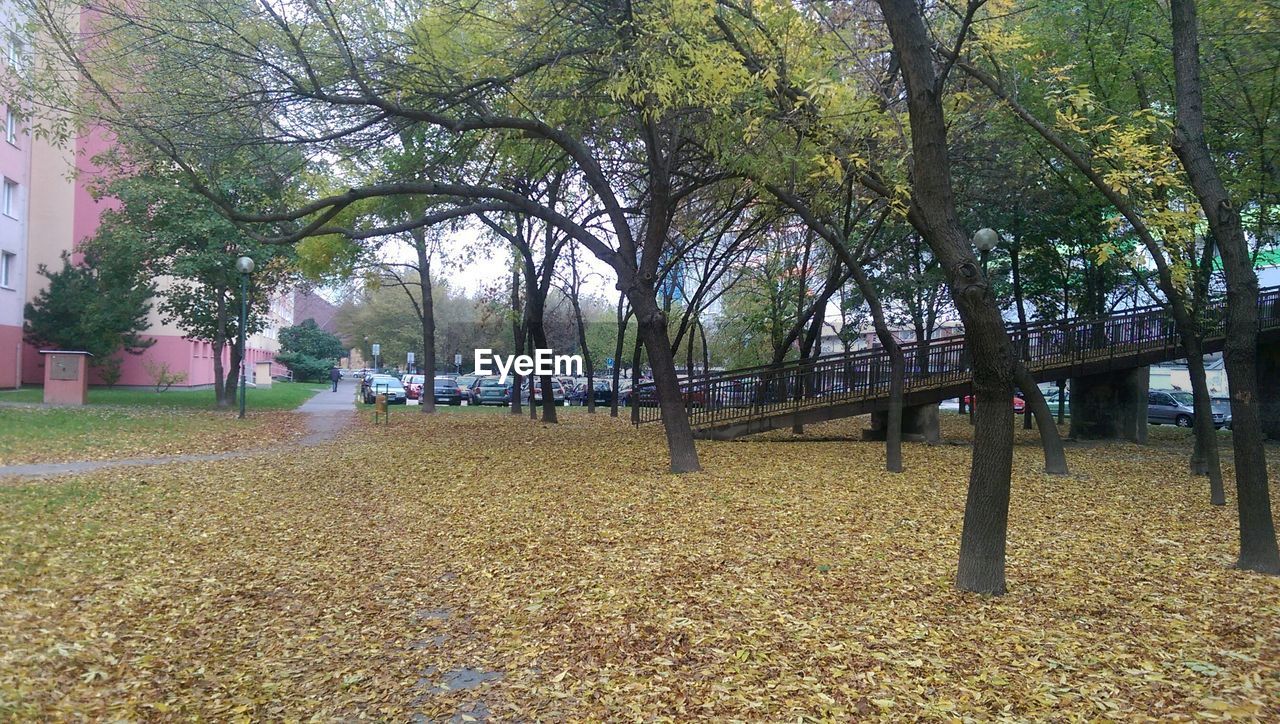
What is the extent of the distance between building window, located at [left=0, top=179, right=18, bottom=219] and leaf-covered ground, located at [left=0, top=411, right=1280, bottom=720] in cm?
2385

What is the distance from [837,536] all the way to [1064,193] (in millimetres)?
12663

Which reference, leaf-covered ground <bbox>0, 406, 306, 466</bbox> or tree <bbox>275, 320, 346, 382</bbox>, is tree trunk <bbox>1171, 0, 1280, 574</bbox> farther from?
tree <bbox>275, 320, 346, 382</bbox>

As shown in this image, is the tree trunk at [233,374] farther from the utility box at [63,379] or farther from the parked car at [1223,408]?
the parked car at [1223,408]

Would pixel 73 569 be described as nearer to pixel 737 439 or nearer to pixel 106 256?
pixel 737 439

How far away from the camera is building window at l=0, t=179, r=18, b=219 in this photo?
92.2 feet

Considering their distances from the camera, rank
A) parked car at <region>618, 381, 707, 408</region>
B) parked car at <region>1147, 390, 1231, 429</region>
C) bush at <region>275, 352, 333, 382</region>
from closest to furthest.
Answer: parked car at <region>618, 381, 707, 408</region>, parked car at <region>1147, 390, 1231, 429</region>, bush at <region>275, 352, 333, 382</region>

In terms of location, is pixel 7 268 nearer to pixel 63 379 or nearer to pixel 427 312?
pixel 63 379

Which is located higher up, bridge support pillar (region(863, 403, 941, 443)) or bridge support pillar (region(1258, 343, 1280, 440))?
bridge support pillar (region(1258, 343, 1280, 440))

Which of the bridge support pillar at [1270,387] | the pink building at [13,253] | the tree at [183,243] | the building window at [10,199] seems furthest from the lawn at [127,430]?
the bridge support pillar at [1270,387]

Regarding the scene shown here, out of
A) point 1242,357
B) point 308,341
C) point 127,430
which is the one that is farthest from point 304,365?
point 1242,357

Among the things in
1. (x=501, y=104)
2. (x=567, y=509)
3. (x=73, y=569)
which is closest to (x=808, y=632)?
(x=567, y=509)

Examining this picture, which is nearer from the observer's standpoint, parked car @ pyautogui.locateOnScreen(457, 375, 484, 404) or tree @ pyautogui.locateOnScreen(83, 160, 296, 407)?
tree @ pyautogui.locateOnScreen(83, 160, 296, 407)

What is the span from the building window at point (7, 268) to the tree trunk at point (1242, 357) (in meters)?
34.2

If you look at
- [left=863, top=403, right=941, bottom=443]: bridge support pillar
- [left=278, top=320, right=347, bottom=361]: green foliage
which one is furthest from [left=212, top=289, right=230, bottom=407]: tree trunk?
[left=278, top=320, right=347, bottom=361]: green foliage
